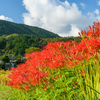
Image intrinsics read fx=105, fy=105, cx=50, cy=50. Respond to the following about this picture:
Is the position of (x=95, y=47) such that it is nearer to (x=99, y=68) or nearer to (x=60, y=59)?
(x=99, y=68)

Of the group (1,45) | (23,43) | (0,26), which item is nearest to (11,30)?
(0,26)

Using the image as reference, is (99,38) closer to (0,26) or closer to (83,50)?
(83,50)

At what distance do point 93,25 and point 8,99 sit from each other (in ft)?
13.1

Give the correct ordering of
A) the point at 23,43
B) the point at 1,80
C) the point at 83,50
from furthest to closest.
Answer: the point at 23,43, the point at 1,80, the point at 83,50

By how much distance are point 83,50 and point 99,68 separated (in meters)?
0.43

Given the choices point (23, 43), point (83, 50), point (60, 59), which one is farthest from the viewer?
point (23, 43)

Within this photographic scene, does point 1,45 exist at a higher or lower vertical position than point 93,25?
higher

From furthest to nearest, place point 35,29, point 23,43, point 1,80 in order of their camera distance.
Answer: point 35,29 < point 23,43 < point 1,80

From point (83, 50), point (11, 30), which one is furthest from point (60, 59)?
point (11, 30)

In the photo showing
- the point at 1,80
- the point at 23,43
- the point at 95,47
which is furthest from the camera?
the point at 23,43

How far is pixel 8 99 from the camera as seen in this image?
4055mm

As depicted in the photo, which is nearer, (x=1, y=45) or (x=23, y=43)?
(x=23, y=43)

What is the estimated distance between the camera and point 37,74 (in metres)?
1.99

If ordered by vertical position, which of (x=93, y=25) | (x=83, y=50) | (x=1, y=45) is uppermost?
(x=1, y=45)
